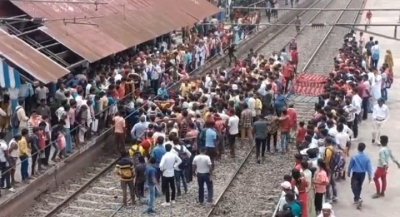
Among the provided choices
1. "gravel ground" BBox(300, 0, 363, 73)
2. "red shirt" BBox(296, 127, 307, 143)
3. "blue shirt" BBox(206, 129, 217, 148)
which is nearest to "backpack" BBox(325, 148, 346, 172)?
"red shirt" BBox(296, 127, 307, 143)

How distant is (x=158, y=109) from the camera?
1927 cm

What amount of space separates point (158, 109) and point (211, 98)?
5.07 feet

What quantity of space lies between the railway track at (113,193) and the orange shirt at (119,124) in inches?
36.9

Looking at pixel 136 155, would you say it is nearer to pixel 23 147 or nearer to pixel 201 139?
pixel 201 139

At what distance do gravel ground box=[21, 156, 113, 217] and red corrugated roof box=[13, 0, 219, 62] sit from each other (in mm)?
3898

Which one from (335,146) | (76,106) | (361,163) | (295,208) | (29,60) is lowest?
(295,208)

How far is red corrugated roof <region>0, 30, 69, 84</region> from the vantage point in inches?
720

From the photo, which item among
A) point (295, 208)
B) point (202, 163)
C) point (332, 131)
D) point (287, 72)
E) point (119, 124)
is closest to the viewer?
point (295, 208)

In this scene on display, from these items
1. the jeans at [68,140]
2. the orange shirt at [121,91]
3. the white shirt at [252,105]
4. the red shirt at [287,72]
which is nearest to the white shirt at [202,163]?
the jeans at [68,140]

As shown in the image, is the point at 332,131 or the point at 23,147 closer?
the point at 23,147

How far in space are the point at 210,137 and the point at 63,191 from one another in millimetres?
3576

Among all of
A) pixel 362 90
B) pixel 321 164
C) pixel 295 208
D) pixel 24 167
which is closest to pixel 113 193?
pixel 24 167

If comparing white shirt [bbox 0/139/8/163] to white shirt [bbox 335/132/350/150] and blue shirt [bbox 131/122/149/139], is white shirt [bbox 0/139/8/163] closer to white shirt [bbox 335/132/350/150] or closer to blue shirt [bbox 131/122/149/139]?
blue shirt [bbox 131/122/149/139]

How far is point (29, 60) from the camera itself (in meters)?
18.8
